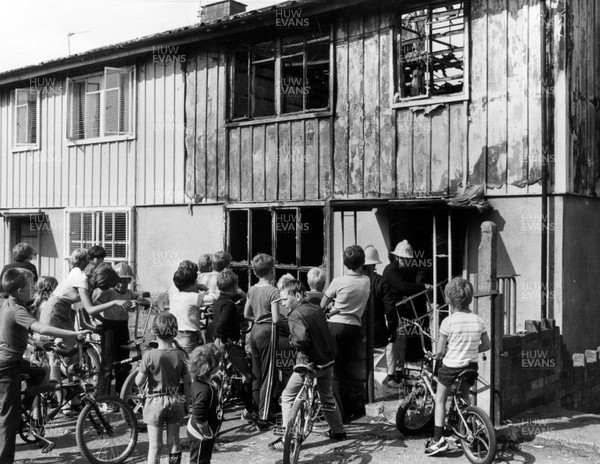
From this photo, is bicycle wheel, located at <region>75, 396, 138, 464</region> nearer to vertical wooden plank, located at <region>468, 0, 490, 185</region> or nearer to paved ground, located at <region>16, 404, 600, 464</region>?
paved ground, located at <region>16, 404, 600, 464</region>

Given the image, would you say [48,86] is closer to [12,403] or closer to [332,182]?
[332,182]

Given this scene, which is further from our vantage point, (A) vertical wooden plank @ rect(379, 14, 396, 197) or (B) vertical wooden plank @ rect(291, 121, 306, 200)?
(B) vertical wooden plank @ rect(291, 121, 306, 200)

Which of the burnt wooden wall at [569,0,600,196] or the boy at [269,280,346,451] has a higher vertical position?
the burnt wooden wall at [569,0,600,196]

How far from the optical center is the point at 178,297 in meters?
7.24

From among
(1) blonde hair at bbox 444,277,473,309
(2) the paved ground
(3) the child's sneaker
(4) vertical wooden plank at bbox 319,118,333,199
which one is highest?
(4) vertical wooden plank at bbox 319,118,333,199

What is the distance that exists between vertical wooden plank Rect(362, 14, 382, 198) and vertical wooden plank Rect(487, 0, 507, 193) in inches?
68.0

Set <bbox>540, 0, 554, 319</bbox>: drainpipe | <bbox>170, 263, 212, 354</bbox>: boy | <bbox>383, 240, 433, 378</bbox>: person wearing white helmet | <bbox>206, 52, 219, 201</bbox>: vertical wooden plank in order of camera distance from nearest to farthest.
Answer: <bbox>170, 263, 212, 354</bbox>: boy → <bbox>383, 240, 433, 378</bbox>: person wearing white helmet → <bbox>540, 0, 554, 319</bbox>: drainpipe → <bbox>206, 52, 219, 201</bbox>: vertical wooden plank

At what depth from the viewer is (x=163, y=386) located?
556 cm

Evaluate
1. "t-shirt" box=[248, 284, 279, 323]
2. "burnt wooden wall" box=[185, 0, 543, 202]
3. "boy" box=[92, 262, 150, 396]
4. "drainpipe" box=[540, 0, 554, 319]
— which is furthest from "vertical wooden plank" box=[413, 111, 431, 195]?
"boy" box=[92, 262, 150, 396]

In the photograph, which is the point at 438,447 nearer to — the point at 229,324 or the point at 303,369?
the point at 303,369

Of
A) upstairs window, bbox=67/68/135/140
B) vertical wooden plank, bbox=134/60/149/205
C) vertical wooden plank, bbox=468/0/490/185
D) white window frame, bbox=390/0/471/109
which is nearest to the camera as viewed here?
vertical wooden plank, bbox=468/0/490/185

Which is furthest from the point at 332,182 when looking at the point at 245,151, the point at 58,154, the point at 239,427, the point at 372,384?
the point at 58,154

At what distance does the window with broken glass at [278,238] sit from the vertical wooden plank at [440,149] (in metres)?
2.04

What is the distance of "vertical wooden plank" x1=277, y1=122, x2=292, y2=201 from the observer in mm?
11234
